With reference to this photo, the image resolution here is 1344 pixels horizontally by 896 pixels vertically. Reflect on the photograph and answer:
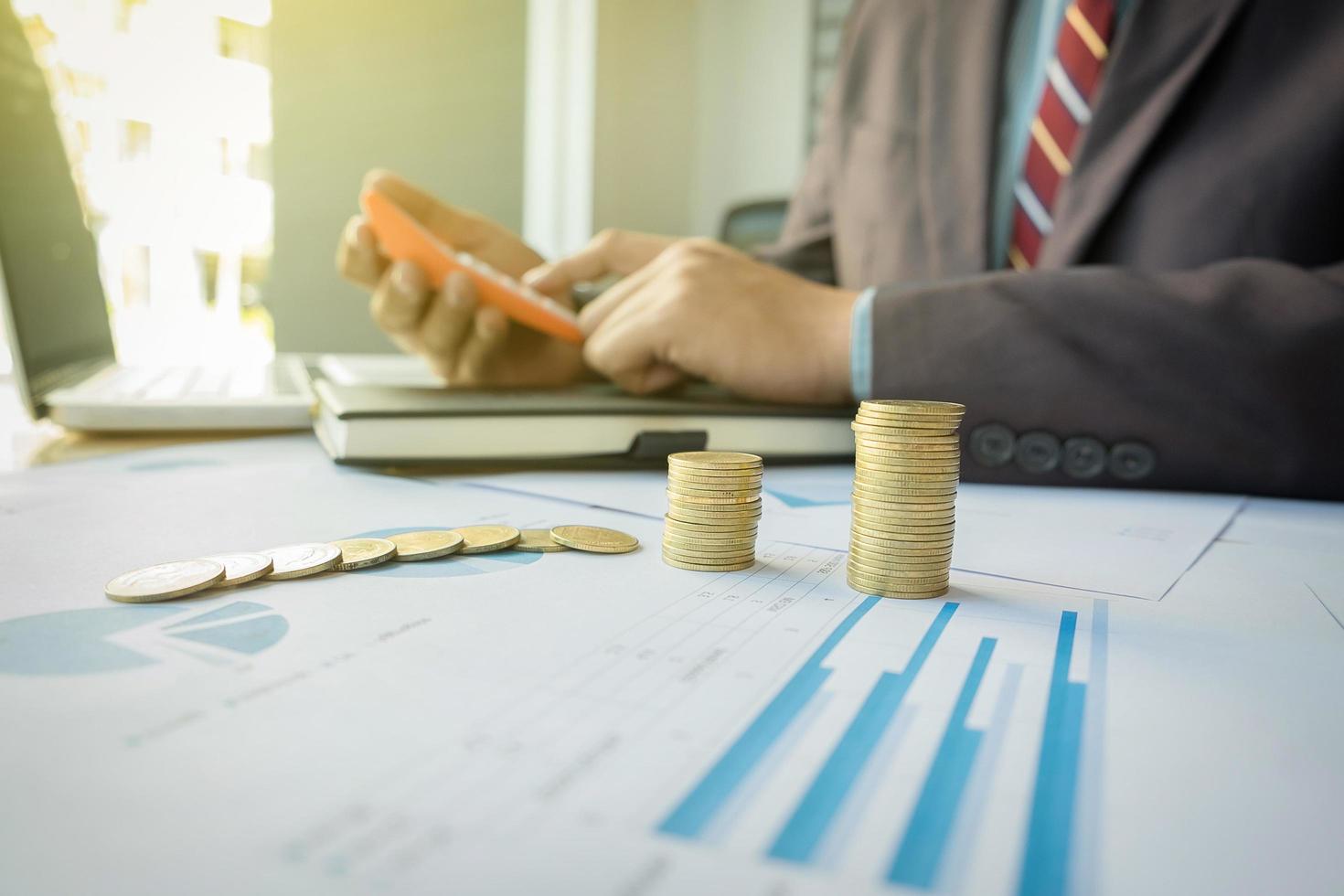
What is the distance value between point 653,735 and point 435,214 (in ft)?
3.61

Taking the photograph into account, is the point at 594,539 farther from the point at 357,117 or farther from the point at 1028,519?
the point at 357,117

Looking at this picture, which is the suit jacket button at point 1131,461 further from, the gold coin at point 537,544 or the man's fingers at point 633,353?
the gold coin at point 537,544

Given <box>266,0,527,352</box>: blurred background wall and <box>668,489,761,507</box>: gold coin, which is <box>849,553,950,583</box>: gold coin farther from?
<box>266,0,527,352</box>: blurred background wall

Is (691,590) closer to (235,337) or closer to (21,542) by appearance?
(21,542)

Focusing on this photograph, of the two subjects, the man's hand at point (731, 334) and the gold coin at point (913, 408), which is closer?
the gold coin at point (913, 408)

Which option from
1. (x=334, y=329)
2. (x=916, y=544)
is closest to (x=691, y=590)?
(x=916, y=544)

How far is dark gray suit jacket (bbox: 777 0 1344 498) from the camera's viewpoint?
71 centimetres

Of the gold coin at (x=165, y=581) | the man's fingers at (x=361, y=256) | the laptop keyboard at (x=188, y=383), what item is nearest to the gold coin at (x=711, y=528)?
the gold coin at (x=165, y=581)

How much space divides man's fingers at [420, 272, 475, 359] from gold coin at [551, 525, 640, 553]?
53 centimetres

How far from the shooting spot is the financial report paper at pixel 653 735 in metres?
0.20

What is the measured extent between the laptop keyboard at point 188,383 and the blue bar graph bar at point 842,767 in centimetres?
79

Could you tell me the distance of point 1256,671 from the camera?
1.09 feet

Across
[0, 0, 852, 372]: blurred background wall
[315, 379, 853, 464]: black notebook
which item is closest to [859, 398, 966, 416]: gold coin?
[315, 379, 853, 464]: black notebook

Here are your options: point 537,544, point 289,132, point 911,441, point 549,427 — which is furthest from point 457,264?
point 289,132
